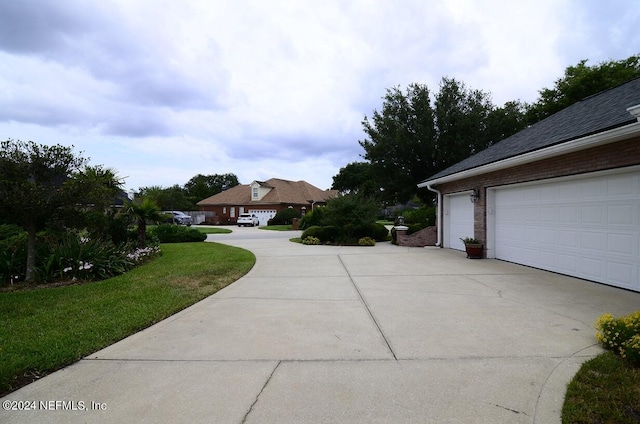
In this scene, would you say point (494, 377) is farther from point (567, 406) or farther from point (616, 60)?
point (616, 60)

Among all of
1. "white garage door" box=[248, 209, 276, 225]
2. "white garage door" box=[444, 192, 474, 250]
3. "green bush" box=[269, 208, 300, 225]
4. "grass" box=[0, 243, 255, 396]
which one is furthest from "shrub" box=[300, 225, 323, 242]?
"white garage door" box=[248, 209, 276, 225]

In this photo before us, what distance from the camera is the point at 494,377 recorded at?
10.7 ft

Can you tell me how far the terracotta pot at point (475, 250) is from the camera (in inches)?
434

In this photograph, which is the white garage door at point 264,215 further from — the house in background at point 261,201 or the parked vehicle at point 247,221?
the parked vehicle at point 247,221

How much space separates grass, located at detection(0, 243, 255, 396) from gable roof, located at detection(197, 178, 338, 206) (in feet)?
115

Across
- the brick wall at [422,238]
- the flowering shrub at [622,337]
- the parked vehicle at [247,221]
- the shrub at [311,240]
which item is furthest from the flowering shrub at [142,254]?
the parked vehicle at [247,221]

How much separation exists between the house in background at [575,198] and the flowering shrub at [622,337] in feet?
9.28

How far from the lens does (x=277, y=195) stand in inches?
1732

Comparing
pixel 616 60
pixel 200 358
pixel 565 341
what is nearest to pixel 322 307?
pixel 200 358

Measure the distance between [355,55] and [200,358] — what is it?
1070 cm

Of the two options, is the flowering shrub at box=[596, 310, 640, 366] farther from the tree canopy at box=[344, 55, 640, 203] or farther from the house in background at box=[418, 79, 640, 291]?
the tree canopy at box=[344, 55, 640, 203]

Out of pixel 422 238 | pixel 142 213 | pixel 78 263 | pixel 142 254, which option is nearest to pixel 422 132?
pixel 422 238

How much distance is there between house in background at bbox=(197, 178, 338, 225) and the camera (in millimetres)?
43375

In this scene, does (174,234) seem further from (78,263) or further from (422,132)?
(422,132)
